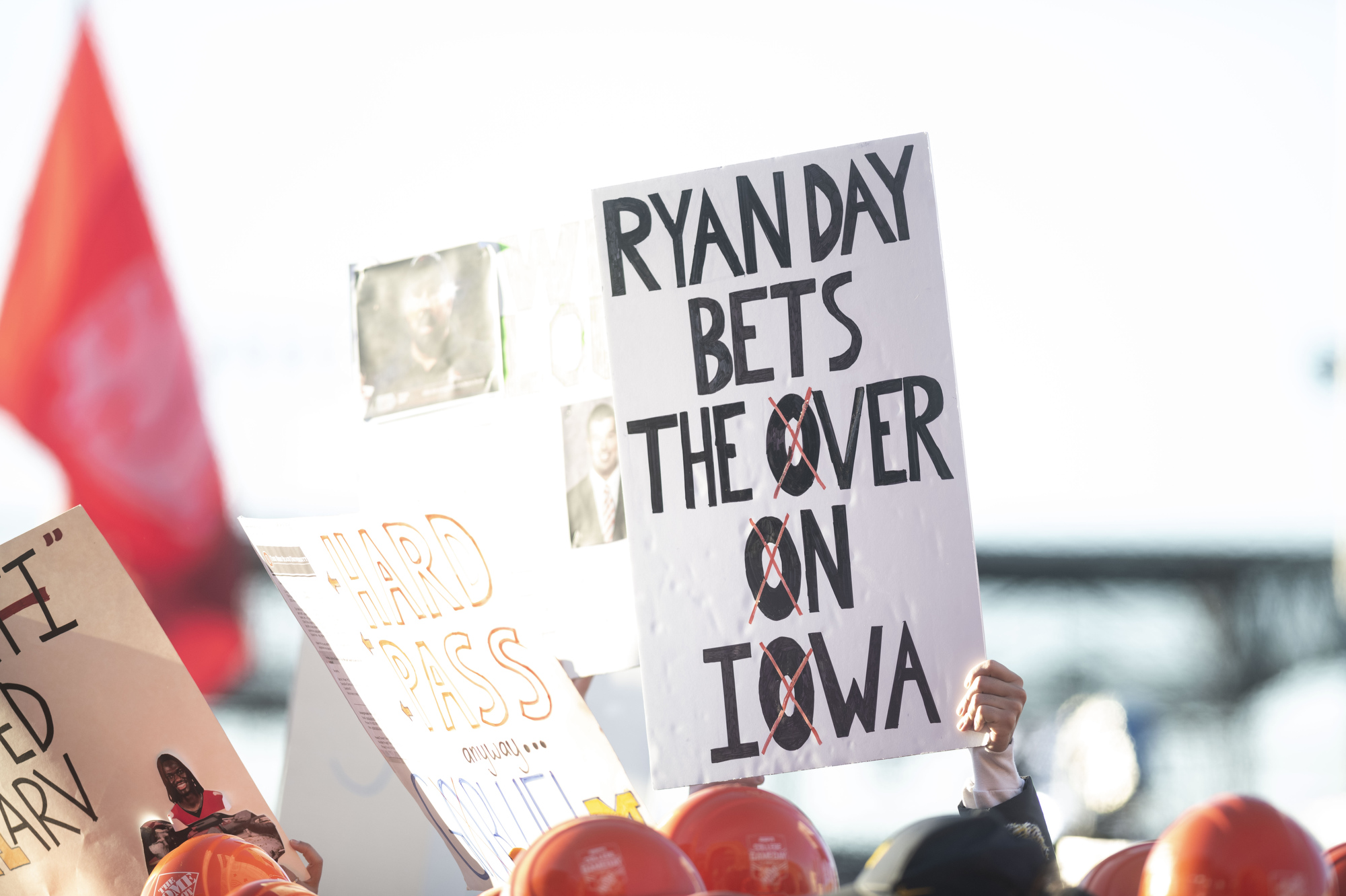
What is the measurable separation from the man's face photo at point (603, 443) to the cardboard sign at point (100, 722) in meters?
0.98

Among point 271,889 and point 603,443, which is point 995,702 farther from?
point 271,889

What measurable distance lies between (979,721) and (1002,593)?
678cm

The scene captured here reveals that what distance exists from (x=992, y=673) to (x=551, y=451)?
3.93 feet

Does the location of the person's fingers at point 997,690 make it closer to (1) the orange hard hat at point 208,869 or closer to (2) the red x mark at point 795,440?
(2) the red x mark at point 795,440

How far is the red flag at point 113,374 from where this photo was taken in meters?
4.61

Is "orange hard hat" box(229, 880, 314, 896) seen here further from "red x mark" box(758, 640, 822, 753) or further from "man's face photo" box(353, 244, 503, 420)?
"man's face photo" box(353, 244, 503, 420)

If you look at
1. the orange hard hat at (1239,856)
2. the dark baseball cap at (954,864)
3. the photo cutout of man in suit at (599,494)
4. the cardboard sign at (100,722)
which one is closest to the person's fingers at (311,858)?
the cardboard sign at (100,722)

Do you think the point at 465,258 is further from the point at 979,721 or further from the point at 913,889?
the point at 913,889

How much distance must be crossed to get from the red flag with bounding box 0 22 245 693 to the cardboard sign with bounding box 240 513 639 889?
2.65 m

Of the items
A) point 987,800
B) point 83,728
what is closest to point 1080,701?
point 987,800

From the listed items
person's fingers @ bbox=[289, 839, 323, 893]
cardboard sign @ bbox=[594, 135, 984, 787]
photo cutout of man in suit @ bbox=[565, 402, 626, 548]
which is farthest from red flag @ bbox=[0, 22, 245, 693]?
cardboard sign @ bbox=[594, 135, 984, 787]

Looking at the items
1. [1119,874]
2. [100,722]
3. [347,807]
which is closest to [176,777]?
[100,722]

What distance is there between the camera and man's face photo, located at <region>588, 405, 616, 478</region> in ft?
8.45

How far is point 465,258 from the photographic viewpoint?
2.85 metres
